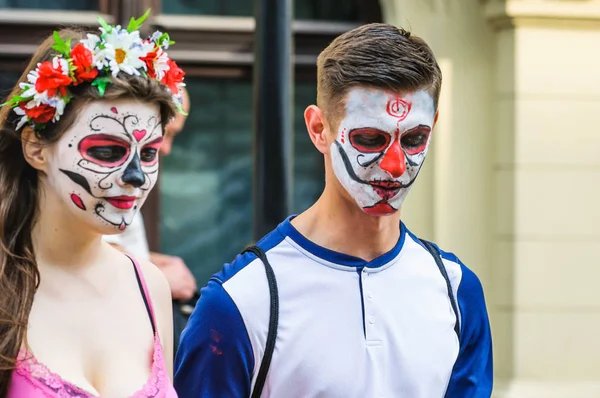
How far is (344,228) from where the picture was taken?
3.33 metres

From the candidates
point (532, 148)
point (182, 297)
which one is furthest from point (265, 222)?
point (532, 148)

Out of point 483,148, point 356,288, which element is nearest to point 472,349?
point 356,288

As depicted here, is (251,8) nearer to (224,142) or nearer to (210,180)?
(224,142)

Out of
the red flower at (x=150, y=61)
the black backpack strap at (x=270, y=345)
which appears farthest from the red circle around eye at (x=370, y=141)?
the red flower at (x=150, y=61)

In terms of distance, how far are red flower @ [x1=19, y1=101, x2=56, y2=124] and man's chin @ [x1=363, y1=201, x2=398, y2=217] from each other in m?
0.85

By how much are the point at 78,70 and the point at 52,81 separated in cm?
7

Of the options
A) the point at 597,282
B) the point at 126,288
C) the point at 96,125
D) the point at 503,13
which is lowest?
the point at 597,282

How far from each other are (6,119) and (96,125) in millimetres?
246

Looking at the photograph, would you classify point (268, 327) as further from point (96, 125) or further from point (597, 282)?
point (597, 282)

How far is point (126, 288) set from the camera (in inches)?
130

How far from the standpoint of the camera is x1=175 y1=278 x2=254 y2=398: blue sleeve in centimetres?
316

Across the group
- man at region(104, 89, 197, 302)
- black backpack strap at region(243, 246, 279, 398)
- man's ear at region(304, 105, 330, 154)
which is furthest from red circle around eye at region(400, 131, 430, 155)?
man at region(104, 89, 197, 302)

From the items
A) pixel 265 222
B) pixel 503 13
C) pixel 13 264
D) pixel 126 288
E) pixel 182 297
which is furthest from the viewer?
pixel 503 13

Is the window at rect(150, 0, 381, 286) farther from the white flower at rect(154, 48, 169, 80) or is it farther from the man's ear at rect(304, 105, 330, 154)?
the white flower at rect(154, 48, 169, 80)
